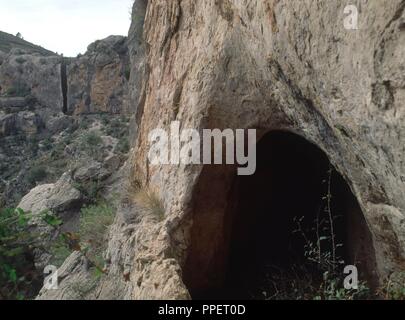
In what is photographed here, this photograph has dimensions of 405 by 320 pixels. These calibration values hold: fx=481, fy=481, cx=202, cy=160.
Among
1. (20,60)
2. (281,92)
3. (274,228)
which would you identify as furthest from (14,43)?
(281,92)

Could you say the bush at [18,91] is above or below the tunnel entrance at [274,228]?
above

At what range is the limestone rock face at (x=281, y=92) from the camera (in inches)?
112

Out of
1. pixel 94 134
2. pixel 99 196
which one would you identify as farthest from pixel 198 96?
pixel 94 134

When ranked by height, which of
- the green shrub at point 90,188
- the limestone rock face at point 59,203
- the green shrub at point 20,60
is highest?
the green shrub at point 20,60

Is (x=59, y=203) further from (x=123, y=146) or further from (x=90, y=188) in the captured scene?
(x=123, y=146)

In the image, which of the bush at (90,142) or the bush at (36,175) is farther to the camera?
the bush at (90,142)

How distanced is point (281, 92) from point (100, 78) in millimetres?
28795

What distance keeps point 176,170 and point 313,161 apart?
2.41 m

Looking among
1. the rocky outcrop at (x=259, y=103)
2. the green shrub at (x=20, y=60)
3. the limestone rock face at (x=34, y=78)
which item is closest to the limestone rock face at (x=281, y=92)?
the rocky outcrop at (x=259, y=103)

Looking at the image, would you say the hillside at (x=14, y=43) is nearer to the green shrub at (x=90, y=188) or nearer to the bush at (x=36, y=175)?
the bush at (x=36, y=175)

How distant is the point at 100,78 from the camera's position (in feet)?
104

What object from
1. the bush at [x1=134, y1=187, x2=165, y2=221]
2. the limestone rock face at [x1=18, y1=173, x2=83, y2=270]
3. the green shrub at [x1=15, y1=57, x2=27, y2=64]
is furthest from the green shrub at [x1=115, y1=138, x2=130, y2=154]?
the bush at [x1=134, y1=187, x2=165, y2=221]

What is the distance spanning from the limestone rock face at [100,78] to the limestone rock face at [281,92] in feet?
81.5

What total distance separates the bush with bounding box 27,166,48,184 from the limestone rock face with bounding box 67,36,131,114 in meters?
8.14
